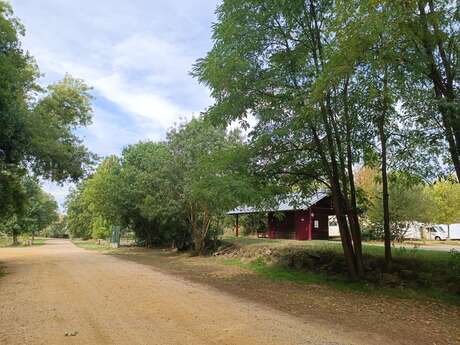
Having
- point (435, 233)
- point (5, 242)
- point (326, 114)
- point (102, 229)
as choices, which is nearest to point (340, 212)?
point (326, 114)

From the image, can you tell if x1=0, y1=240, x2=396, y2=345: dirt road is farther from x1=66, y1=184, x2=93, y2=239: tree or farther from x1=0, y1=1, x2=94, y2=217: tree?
x1=66, y1=184, x2=93, y2=239: tree

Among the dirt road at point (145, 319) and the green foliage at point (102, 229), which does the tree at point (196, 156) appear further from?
the green foliage at point (102, 229)

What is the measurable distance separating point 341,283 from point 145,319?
753 cm

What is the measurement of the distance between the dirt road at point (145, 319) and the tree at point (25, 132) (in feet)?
17.7

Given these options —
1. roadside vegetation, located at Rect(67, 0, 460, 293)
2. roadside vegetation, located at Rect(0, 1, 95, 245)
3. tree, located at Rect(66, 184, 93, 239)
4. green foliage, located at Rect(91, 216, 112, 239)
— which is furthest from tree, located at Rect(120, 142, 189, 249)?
tree, located at Rect(66, 184, 93, 239)

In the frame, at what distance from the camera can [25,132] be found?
1424 centimetres

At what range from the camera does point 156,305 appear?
344 inches

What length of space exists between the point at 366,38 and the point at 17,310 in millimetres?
9731

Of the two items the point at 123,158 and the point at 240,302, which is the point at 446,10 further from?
the point at 123,158

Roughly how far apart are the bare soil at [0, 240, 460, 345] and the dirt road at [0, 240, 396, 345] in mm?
16

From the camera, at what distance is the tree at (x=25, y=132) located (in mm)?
13117

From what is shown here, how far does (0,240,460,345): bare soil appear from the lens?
629 centimetres

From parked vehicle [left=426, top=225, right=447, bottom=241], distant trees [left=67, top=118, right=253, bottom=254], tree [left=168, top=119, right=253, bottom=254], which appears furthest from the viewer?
parked vehicle [left=426, top=225, right=447, bottom=241]

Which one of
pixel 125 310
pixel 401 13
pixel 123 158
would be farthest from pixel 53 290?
pixel 123 158
